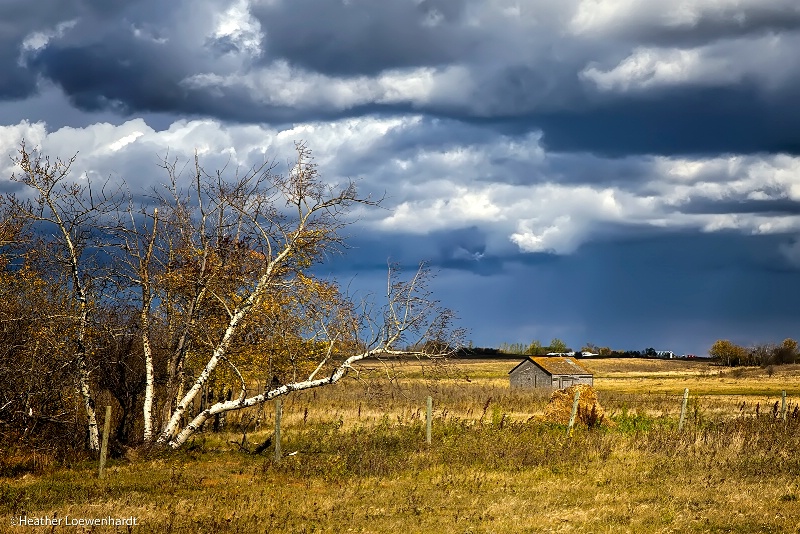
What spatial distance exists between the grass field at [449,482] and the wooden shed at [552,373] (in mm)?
40718

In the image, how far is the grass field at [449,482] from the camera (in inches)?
538

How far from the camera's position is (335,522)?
44.8 ft

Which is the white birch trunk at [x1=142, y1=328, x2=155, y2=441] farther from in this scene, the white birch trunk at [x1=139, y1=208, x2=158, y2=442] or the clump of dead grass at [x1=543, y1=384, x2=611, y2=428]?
the clump of dead grass at [x1=543, y1=384, x2=611, y2=428]

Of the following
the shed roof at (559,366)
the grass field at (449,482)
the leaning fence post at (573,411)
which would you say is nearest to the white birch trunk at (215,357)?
the grass field at (449,482)

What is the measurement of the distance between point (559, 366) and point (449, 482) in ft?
177

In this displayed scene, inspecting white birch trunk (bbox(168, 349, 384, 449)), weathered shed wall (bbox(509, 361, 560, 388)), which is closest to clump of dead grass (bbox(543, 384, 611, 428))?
white birch trunk (bbox(168, 349, 384, 449))

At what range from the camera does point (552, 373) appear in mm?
67625

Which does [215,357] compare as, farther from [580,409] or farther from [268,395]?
[580,409]

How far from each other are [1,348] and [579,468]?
15.2 m

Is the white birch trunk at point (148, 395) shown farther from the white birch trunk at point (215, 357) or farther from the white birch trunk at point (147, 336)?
the white birch trunk at point (215, 357)

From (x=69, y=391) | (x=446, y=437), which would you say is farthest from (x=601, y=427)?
(x=69, y=391)

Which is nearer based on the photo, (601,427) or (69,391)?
(69,391)

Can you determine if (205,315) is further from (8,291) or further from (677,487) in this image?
(677,487)

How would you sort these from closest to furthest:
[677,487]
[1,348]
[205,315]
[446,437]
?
[677,487] < [1,348] < [446,437] < [205,315]
